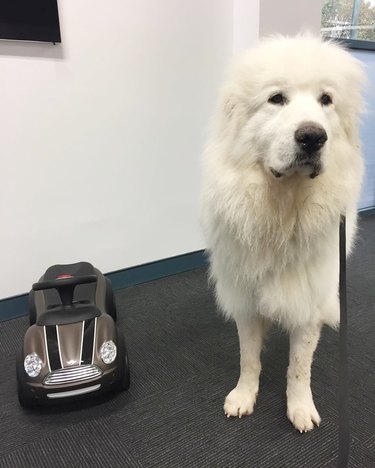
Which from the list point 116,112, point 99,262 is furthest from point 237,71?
point 99,262

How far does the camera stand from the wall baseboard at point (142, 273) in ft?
7.42

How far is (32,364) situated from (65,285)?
13.2 inches

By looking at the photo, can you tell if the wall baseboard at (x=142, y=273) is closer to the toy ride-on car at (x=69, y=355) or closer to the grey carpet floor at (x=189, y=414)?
the grey carpet floor at (x=189, y=414)

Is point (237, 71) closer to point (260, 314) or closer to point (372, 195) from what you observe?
point (260, 314)

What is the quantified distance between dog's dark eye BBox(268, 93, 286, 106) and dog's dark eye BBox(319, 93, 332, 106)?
0.38 feet

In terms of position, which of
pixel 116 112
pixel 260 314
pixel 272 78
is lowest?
pixel 260 314

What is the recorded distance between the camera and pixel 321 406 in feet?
5.08

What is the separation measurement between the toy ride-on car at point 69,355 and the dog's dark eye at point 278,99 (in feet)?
3.44

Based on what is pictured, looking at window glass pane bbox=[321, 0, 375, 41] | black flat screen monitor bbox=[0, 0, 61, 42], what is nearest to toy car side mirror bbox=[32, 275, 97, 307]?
black flat screen monitor bbox=[0, 0, 61, 42]

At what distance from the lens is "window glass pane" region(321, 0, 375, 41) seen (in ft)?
11.4

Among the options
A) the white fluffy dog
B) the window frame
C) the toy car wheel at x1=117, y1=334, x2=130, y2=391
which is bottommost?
the toy car wheel at x1=117, y1=334, x2=130, y2=391

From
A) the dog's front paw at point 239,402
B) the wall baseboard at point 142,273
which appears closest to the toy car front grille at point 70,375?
the dog's front paw at point 239,402

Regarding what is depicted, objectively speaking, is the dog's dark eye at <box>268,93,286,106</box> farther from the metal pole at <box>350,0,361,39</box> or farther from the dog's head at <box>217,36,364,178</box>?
the metal pole at <box>350,0,361,39</box>

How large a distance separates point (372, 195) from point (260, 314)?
3.36 m
